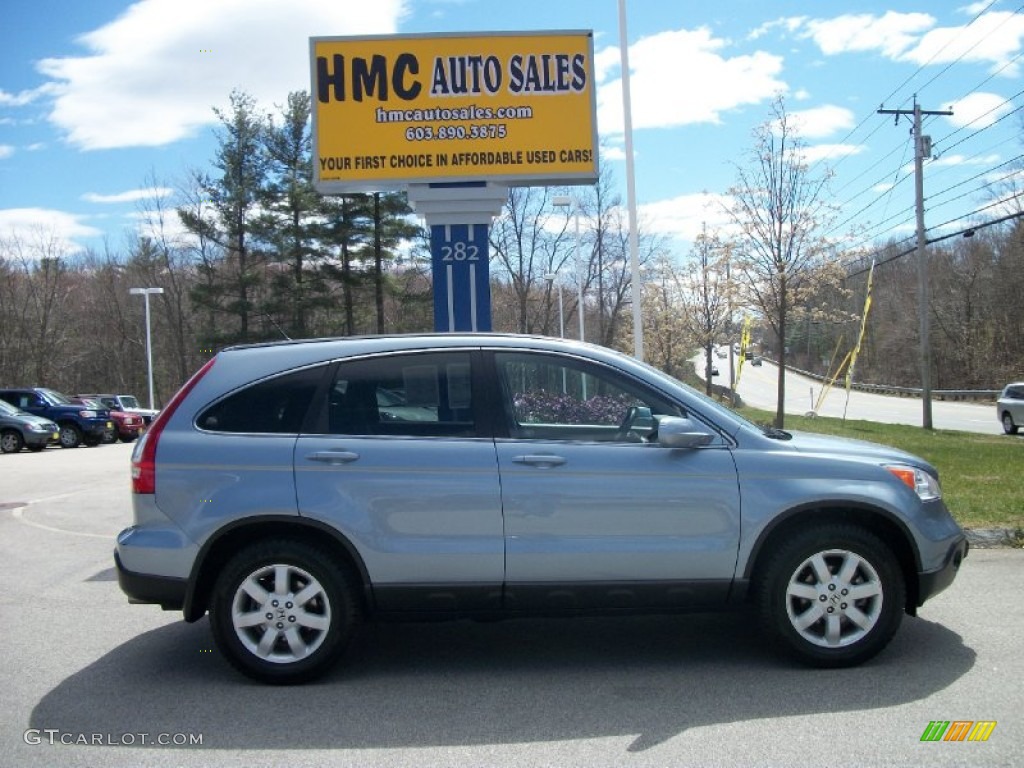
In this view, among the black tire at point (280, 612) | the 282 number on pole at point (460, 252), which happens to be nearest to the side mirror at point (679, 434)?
the black tire at point (280, 612)

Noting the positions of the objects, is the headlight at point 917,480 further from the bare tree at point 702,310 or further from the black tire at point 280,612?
the bare tree at point 702,310

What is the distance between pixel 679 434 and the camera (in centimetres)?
442

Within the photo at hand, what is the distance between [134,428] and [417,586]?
28.2 metres

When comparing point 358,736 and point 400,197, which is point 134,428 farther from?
point 358,736

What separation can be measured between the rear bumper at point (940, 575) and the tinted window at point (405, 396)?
8.54ft

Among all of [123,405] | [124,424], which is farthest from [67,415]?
[123,405]

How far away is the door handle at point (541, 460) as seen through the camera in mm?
4453

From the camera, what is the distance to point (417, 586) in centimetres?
446

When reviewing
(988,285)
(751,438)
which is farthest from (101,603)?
(988,285)

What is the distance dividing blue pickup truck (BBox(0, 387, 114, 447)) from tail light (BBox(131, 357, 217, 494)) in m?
25.1

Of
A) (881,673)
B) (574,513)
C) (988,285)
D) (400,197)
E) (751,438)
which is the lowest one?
(881,673)

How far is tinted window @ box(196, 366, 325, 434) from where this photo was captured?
4594 millimetres

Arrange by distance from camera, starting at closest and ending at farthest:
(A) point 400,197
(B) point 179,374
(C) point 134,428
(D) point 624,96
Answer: (D) point 624,96 → (C) point 134,428 → (A) point 400,197 → (B) point 179,374

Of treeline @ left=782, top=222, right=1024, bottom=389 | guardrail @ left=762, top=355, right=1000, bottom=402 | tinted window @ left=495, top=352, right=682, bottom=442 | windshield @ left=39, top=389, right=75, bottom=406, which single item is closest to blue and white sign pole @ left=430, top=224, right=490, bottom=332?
tinted window @ left=495, top=352, right=682, bottom=442
